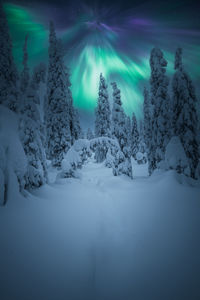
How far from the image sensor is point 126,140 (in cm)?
1569

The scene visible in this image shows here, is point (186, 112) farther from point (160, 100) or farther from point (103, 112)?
point (103, 112)

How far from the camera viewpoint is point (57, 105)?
58.2 feet

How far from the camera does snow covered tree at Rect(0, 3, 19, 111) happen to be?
7.18 m

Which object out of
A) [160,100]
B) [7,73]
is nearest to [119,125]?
[160,100]

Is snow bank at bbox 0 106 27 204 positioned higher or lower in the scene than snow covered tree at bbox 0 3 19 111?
lower

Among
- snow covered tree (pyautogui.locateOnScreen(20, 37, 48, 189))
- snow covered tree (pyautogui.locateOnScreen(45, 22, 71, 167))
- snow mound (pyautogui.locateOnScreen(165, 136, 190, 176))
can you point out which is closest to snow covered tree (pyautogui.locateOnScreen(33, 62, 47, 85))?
snow covered tree (pyautogui.locateOnScreen(20, 37, 48, 189))

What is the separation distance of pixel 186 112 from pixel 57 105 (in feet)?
47.1

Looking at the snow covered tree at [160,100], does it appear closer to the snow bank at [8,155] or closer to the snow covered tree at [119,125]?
the snow covered tree at [119,125]

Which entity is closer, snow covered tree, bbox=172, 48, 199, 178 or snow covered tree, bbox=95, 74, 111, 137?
snow covered tree, bbox=172, 48, 199, 178

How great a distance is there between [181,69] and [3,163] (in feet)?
54.1

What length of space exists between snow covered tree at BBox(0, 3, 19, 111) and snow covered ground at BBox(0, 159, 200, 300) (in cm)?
486

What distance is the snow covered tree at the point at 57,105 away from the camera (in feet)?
58.2

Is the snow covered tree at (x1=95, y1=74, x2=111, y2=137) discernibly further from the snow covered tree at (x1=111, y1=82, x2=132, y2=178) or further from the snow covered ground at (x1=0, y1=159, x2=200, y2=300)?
the snow covered ground at (x1=0, y1=159, x2=200, y2=300)

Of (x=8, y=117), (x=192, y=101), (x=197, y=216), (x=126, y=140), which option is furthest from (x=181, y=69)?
(x=8, y=117)
